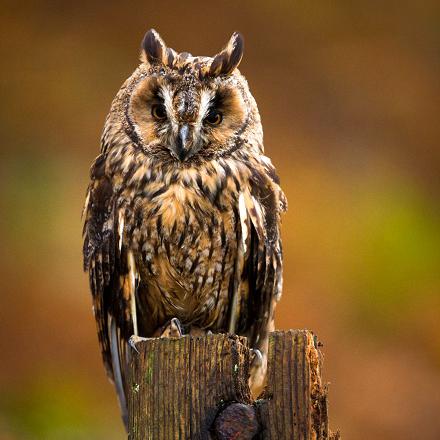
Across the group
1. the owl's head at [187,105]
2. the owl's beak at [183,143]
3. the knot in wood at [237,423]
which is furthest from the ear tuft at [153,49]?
the knot in wood at [237,423]

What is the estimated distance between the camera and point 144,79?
2670 millimetres

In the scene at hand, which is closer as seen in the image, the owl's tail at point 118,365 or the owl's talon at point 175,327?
the owl's talon at point 175,327

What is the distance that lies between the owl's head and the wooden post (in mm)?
1015

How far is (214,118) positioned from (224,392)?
124 cm

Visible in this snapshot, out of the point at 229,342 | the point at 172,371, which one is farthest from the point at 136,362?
the point at 229,342

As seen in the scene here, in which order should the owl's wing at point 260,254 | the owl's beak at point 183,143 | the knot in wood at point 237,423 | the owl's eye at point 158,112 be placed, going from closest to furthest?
the knot in wood at point 237,423 < the owl's beak at point 183,143 < the owl's eye at point 158,112 < the owl's wing at point 260,254

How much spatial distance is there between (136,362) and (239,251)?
1.07 m

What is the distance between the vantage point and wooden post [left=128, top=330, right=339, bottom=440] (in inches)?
60.6

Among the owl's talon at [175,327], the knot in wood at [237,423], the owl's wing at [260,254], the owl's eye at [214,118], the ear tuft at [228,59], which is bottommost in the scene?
the knot in wood at [237,423]

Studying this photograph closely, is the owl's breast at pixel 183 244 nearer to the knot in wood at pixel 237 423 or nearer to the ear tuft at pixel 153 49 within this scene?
the ear tuft at pixel 153 49

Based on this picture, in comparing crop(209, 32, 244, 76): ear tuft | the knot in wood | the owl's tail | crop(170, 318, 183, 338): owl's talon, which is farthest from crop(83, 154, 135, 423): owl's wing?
the knot in wood

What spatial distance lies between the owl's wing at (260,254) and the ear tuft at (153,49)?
Answer: 0.48 meters

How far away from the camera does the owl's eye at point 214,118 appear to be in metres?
2.63

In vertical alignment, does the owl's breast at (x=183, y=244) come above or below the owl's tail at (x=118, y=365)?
above
